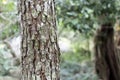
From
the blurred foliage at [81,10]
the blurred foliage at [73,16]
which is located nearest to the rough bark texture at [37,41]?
the blurred foliage at [73,16]

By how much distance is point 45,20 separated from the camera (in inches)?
86.1

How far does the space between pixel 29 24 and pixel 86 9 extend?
324 cm

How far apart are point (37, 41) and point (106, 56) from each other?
5.42 meters

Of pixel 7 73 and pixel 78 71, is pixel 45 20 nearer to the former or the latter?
pixel 7 73

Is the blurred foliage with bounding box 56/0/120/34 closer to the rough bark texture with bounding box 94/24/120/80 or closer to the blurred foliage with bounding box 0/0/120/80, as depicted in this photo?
the blurred foliage with bounding box 0/0/120/80

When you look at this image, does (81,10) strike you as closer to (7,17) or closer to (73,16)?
(73,16)

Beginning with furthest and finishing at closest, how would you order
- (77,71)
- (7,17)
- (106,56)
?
1. (77,71)
2. (106,56)
3. (7,17)

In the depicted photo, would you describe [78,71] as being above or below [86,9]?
below

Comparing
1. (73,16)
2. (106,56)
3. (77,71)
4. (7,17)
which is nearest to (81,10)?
(73,16)

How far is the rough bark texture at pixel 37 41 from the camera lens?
7.10ft

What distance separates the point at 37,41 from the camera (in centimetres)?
217

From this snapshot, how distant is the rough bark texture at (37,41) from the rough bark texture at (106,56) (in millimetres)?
5106

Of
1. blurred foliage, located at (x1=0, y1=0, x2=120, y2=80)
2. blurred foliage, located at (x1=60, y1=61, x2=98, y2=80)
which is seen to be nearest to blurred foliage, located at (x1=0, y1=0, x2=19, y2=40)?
blurred foliage, located at (x1=0, y1=0, x2=120, y2=80)

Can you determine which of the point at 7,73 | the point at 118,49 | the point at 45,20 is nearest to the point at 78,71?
the point at 118,49
